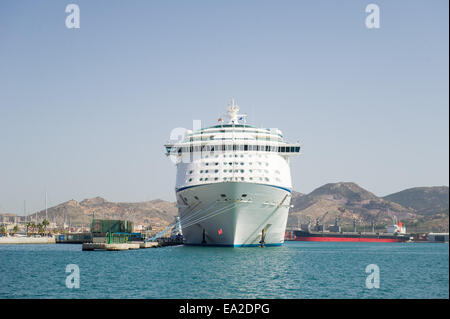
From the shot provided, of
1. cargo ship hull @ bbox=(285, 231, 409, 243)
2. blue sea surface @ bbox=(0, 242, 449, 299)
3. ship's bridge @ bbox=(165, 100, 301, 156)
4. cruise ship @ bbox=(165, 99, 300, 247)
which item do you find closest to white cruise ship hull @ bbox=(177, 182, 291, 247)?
cruise ship @ bbox=(165, 99, 300, 247)

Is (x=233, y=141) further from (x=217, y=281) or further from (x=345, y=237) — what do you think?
(x=345, y=237)

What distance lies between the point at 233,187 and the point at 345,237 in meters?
128

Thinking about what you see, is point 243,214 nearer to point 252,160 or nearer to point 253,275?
point 252,160

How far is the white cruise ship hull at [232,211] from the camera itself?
50.2 m

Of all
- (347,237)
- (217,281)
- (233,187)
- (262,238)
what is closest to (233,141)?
(233,187)

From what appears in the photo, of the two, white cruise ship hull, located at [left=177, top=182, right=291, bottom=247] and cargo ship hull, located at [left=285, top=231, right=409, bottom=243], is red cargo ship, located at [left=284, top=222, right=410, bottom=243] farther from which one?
white cruise ship hull, located at [left=177, top=182, right=291, bottom=247]

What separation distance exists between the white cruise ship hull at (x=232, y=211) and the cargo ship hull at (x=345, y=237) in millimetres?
118868

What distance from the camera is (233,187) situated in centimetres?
4969

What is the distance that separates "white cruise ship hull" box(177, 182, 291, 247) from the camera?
165 feet

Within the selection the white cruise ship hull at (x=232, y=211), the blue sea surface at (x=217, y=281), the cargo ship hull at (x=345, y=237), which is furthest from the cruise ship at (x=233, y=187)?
Answer: the cargo ship hull at (x=345, y=237)
